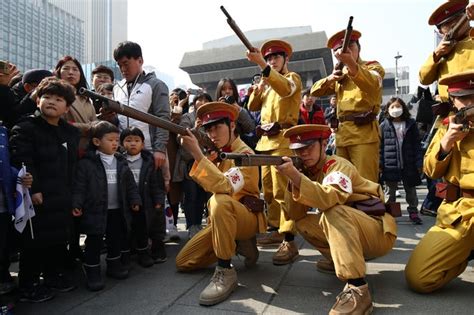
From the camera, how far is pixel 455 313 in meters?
2.24

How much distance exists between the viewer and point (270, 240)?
4023 millimetres

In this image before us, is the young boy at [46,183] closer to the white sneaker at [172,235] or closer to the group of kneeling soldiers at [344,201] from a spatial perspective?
the group of kneeling soldiers at [344,201]

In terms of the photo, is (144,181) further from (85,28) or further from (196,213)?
(85,28)

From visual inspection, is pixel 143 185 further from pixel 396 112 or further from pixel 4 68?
pixel 396 112

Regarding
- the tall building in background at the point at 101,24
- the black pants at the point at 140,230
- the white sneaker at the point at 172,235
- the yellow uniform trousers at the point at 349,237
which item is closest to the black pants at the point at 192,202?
the white sneaker at the point at 172,235

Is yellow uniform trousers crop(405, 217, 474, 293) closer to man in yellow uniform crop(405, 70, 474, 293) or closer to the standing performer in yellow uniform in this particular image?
man in yellow uniform crop(405, 70, 474, 293)

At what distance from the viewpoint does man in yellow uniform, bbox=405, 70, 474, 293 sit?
2523 millimetres

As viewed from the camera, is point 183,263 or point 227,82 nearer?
point 183,263

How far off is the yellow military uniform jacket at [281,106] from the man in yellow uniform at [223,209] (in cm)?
69

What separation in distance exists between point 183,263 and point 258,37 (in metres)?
34.0

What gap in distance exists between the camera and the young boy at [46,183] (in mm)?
2568

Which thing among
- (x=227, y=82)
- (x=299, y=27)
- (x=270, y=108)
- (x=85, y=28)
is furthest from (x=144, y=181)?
(x=85, y=28)

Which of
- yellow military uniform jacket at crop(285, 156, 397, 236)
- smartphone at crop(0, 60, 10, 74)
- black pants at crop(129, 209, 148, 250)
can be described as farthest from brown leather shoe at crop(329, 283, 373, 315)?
smartphone at crop(0, 60, 10, 74)

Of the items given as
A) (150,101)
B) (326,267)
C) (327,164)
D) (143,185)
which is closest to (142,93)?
(150,101)
